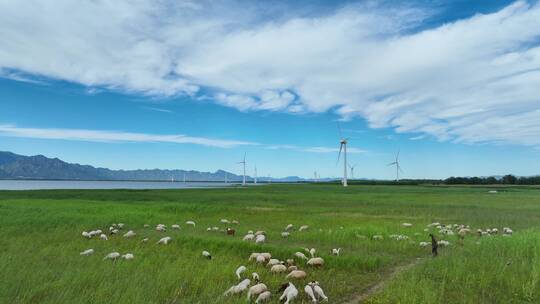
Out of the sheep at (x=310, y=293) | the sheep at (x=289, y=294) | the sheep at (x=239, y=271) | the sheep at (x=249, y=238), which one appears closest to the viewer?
the sheep at (x=289, y=294)

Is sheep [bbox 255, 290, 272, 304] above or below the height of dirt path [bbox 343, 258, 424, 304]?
above

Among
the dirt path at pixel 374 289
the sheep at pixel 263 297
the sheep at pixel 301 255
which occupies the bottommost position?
the dirt path at pixel 374 289

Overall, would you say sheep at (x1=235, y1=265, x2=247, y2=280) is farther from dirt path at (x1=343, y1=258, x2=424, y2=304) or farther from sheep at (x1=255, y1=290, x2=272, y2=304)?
dirt path at (x1=343, y1=258, x2=424, y2=304)

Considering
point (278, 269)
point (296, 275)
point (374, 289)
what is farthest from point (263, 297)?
point (374, 289)

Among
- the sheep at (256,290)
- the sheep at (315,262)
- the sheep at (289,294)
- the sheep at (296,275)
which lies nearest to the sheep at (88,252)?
the sheep at (296,275)

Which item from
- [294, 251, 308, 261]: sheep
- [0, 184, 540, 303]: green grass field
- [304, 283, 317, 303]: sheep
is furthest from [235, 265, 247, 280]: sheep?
[294, 251, 308, 261]: sheep

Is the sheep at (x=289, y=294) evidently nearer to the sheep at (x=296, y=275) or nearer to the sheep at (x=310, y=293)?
the sheep at (x=310, y=293)

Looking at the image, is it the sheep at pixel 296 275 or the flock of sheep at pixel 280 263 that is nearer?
the flock of sheep at pixel 280 263

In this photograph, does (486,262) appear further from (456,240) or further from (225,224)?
(225,224)

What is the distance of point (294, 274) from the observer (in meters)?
12.3

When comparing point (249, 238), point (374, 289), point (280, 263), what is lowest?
point (374, 289)

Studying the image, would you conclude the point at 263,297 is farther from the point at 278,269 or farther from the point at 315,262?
the point at 315,262

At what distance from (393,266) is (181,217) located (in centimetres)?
1991

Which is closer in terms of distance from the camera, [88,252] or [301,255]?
[301,255]
